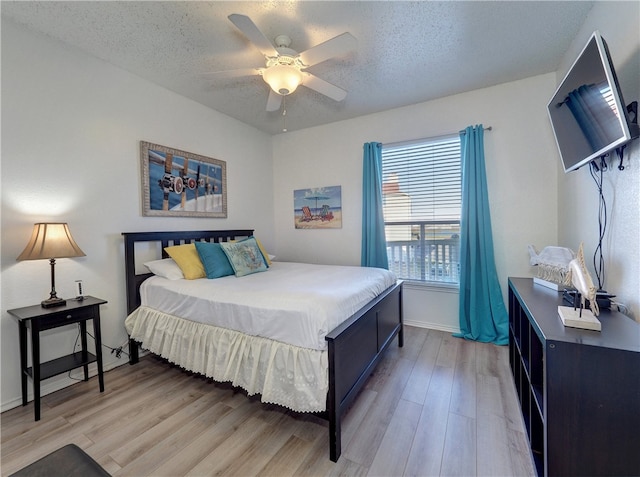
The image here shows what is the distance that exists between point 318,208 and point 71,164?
269 cm

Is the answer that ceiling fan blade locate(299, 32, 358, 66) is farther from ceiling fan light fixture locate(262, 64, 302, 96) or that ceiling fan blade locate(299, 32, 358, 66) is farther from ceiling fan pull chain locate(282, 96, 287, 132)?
ceiling fan pull chain locate(282, 96, 287, 132)

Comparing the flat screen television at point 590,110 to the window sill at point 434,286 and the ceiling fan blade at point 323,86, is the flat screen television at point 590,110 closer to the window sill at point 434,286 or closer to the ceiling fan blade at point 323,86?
the ceiling fan blade at point 323,86

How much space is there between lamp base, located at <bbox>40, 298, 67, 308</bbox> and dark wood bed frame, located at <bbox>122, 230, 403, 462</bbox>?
0.51 meters

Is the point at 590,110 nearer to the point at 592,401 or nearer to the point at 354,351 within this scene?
the point at 592,401

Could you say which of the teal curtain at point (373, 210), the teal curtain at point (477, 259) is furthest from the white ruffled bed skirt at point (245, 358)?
the teal curtain at point (477, 259)

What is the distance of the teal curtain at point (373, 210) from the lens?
11.3 feet

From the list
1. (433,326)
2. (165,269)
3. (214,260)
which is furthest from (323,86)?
(433,326)

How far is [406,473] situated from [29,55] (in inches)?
145

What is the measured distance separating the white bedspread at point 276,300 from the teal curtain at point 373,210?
2.53 feet

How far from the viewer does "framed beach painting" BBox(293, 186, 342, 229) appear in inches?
152

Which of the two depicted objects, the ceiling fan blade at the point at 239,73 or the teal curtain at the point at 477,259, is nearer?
the ceiling fan blade at the point at 239,73

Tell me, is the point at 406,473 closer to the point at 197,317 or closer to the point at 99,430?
the point at 197,317

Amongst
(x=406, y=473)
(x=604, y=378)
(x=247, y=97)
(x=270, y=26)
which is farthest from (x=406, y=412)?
(x=247, y=97)

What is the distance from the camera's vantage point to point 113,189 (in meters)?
2.50
